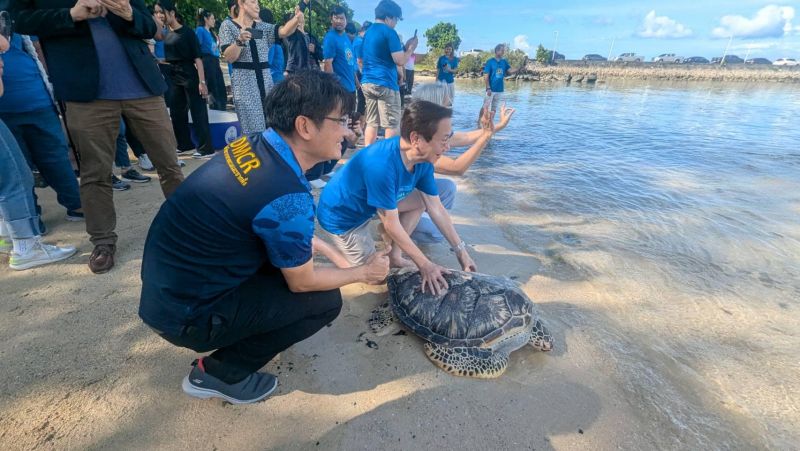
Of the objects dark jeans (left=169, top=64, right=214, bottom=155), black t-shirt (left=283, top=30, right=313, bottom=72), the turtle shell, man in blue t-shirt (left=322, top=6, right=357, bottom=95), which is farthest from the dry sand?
man in blue t-shirt (left=322, top=6, right=357, bottom=95)

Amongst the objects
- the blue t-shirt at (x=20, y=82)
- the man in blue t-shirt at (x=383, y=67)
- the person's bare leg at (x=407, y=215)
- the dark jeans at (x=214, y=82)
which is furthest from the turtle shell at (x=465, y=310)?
the dark jeans at (x=214, y=82)

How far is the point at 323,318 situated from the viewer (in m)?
1.80

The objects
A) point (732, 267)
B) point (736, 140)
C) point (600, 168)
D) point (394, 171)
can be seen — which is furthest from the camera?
point (736, 140)

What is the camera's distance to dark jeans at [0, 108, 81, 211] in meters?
2.91

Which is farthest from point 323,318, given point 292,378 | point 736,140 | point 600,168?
point 736,140

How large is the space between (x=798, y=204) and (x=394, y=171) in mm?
6703

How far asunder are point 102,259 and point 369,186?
6.81 feet

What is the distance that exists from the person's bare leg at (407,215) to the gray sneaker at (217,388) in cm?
140

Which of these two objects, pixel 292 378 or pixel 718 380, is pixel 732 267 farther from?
pixel 292 378

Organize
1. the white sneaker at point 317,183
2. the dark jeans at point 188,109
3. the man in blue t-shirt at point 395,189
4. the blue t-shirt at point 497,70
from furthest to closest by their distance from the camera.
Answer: the blue t-shirt at point 497,70
the dark jeans at point 188,109
the white sneaker at point 317,183
the man in blue t-shirt at point 395,189

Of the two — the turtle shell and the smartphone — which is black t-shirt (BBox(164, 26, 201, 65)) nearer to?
the smartphone

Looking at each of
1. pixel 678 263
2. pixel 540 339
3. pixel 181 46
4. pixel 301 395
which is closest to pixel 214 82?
pixel 181 46

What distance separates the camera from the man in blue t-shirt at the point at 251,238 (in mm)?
1274

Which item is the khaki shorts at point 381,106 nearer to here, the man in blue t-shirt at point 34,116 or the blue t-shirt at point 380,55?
the blue t-shirt at point 380,55
